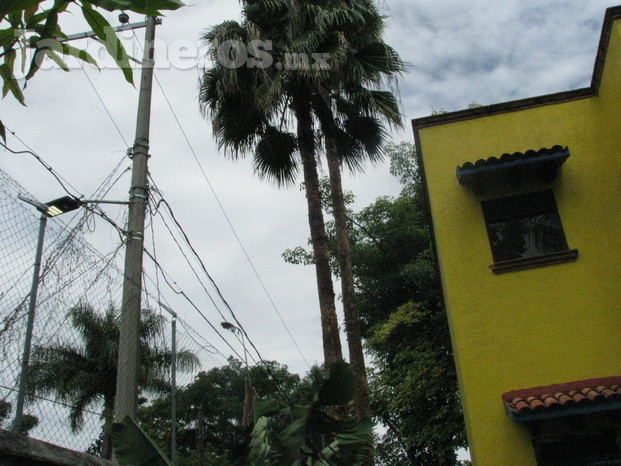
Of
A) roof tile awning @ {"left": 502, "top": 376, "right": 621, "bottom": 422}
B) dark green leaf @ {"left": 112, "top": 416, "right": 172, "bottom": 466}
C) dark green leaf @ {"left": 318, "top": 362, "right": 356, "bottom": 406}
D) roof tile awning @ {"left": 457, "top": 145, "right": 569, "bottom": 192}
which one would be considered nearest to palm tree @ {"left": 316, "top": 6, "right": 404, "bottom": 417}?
→ roof tile awning @ {"left": 457, "top": 145, "right": 569, "bottom": 192}

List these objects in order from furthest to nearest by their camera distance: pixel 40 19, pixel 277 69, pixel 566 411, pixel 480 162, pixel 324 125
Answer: pixel 324 125 → pixel 277 69 → pixel 480 162 → pixel 566 411 → pixel 40 19

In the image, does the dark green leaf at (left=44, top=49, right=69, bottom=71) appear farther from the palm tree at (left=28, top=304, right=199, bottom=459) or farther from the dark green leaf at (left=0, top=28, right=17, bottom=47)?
the palm tree at (left=28, top=304, right=199, bottom=459)

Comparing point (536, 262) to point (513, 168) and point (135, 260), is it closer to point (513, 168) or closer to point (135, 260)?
point (513, 168)

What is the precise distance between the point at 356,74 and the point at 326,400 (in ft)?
24.7

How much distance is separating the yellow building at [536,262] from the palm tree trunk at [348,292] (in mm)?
2727

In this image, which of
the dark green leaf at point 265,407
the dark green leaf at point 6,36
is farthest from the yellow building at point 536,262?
the dark green leaf at point 6,36

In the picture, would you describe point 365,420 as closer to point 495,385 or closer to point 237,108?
point 495,385

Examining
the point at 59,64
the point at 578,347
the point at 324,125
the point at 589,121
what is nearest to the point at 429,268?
the point at 324,125

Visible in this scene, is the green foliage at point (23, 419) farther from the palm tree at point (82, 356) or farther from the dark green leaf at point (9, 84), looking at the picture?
the dark green leaf at point (9, 84)

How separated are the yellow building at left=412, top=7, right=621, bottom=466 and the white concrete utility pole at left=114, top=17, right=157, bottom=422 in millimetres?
4450

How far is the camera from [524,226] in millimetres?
8188

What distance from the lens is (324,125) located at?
36.6 feet

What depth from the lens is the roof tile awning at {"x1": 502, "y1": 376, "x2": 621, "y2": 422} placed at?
627 cm

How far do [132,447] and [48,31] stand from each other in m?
3.08
